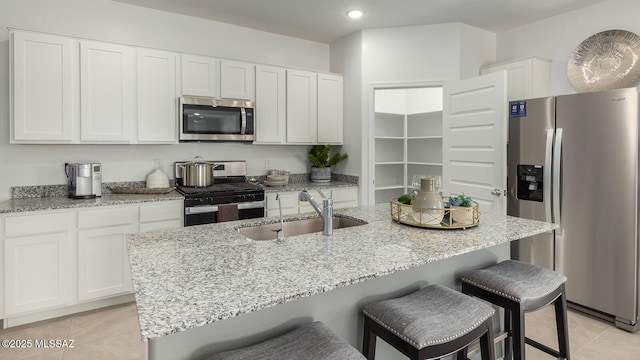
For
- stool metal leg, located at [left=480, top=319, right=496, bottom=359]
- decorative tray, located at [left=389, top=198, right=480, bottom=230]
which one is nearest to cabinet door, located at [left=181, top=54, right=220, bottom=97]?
decorative tray, located at [left=389, top=198, right=480, bottom=230]

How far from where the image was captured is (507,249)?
2.17 m

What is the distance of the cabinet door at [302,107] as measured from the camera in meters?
4.08

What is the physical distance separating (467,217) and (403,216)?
31 cm

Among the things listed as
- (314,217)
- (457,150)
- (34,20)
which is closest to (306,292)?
(314,217)

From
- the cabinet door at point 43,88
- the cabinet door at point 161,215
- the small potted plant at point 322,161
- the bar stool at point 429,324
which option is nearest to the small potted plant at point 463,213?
the bar stool at point 429,324

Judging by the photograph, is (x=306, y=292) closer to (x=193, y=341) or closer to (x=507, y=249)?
(x=193, y=341)

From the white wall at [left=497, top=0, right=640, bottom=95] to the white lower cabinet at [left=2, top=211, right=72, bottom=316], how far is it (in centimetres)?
453

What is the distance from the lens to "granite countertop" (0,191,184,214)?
2.67 meters

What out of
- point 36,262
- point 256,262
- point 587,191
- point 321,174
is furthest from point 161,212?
point 587,191

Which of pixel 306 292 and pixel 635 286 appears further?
pixel 635 286

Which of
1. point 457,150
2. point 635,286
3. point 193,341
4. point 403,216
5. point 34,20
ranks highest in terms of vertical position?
point 34,20

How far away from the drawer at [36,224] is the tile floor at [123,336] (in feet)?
2.36

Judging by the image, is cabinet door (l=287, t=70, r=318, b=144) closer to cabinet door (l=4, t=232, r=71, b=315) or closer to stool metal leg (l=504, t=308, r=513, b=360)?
cabinet door (l=4, t=232, r=71, b=315)

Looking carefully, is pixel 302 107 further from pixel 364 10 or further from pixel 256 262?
pixel 256 262
